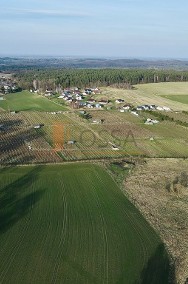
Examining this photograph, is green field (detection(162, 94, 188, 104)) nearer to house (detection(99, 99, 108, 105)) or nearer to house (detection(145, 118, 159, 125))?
house (detection(99, 99, 108, 105))

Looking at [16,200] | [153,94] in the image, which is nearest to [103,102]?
[153,94]

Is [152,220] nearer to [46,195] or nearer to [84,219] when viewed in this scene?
[84,219]

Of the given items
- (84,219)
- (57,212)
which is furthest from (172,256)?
(57,212)

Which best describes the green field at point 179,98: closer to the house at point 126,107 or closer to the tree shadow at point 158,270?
the house at point 126,107

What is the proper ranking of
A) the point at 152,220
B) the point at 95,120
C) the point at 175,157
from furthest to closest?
the point at 95,120 < the point at 175,157 < the point at 152,220

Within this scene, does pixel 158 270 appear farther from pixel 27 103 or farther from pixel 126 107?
pixel 27 103

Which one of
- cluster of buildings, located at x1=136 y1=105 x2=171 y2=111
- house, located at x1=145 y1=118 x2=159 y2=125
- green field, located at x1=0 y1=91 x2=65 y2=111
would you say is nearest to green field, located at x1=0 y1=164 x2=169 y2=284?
house, located at x1=145 y1=118 x2=159 y2=125
